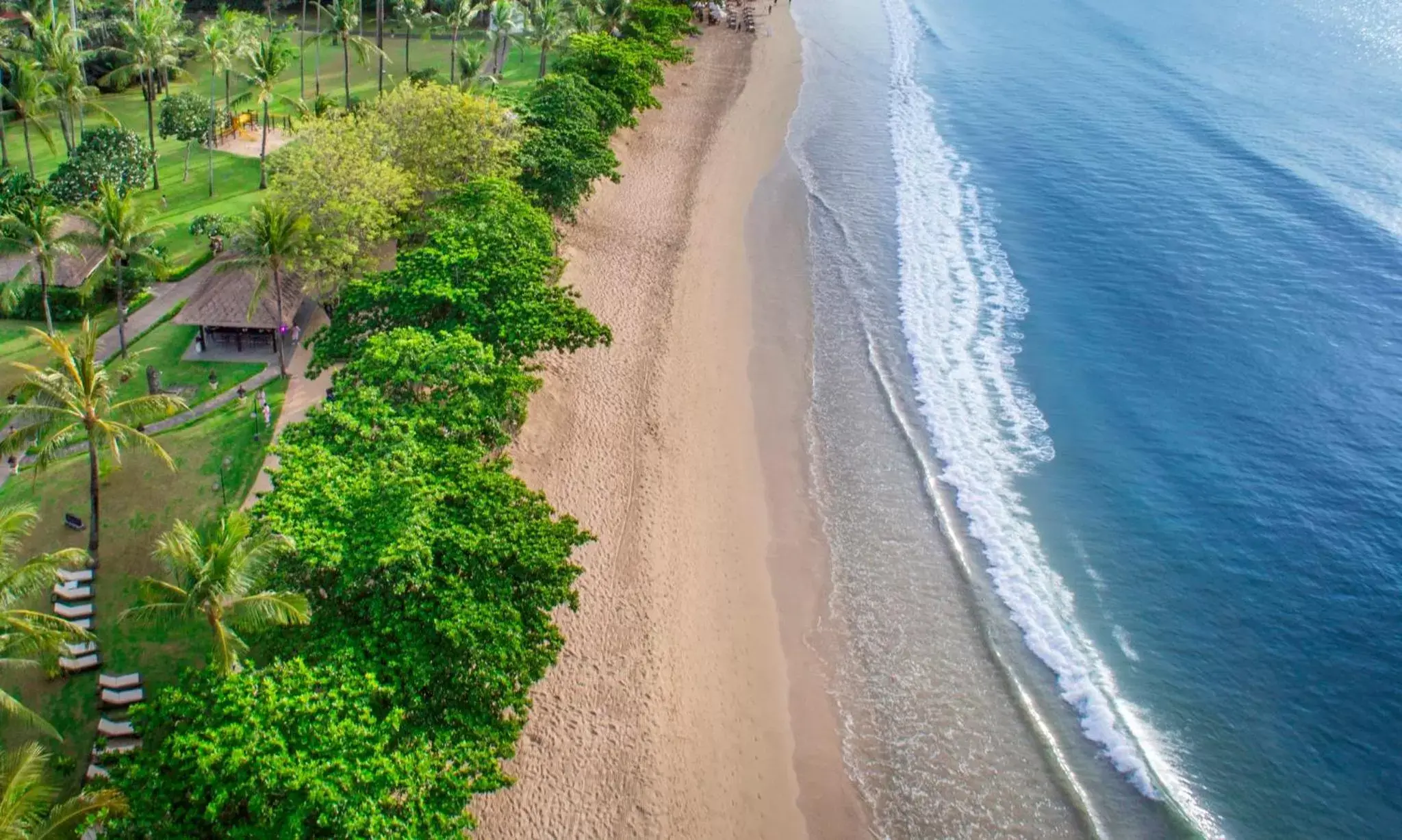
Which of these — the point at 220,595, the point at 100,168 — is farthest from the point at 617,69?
the point at 220,595

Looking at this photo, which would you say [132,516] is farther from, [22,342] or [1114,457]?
[1114,457]

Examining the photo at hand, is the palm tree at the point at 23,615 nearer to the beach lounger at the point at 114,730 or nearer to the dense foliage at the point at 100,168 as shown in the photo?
the beach lounger at the point at 114,730

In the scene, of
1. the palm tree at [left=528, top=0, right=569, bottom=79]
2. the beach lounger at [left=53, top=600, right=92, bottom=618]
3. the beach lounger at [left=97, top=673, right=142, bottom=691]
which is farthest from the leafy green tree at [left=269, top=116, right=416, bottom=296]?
the palm tree at [left=528, top=0, right=569, bottom=79]

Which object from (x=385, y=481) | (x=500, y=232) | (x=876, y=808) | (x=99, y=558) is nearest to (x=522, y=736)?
(x=385, y=481)

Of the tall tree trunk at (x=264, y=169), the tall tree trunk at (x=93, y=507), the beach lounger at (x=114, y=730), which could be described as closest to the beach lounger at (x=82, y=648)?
the beach lounger at (x=114, y=730)

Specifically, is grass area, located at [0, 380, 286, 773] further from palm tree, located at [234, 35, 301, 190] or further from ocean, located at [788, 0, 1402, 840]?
ocean, located at [788, 0, 1402, 840]
